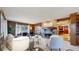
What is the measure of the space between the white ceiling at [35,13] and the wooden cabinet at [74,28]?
10 centimetres

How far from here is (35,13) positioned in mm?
2178

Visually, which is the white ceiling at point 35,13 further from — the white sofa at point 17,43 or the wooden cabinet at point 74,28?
the white sofa at point 17,43

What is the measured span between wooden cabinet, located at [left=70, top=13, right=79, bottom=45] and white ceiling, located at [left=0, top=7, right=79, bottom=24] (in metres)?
0.10

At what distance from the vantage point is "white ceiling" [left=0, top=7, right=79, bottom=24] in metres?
2.14

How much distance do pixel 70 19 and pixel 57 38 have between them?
0.39 meters

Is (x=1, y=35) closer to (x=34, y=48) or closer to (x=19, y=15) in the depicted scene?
(x=19, y=15)

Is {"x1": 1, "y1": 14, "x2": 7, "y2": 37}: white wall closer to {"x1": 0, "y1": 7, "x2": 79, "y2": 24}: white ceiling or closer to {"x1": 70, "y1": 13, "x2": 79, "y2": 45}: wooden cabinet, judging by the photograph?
{"x1": 0, "y1": 7, "x2": 79, "y2": 24}: white ceiling

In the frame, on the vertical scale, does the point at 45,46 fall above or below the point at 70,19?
below

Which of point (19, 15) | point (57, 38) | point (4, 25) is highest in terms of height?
point (19, 15)

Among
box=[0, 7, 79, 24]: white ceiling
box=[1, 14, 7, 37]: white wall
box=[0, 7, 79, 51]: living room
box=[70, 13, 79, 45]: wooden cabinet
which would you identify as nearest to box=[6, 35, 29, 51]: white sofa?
box=[0, 7, 79, 51]: living room

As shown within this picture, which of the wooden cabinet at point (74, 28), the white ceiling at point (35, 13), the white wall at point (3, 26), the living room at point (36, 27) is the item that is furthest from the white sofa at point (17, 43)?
the wooden cabinet at point (74, 28)

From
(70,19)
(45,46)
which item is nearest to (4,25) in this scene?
(45,46)
